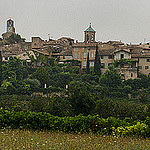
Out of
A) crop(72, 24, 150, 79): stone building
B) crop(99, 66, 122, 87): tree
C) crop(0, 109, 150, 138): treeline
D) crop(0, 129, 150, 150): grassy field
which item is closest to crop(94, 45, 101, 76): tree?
crop(72, 24, 150, 79): stone building

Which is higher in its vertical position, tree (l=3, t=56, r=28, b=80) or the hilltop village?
the hilltop village

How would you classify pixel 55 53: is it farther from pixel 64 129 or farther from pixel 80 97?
pixel 64 129

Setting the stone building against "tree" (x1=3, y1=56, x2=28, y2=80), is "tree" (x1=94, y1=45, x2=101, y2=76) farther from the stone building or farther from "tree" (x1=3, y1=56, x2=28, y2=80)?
"tree" (x1=3, y1=56, x2=28, y2=80)

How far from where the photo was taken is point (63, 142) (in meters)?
12.2

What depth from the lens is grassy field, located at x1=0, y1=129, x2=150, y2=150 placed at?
11.3 metres

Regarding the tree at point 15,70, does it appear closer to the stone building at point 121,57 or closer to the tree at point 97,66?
the tree at point 97,66

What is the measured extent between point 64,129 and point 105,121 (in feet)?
6.84

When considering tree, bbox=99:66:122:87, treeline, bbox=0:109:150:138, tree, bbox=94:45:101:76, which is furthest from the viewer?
tree, bbox=94:45:101:76

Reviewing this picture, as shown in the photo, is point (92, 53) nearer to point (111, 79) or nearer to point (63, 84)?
point (111, 79)

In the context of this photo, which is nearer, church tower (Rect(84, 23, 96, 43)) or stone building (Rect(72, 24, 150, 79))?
stone building (Rect(72, 24, 150, 79))

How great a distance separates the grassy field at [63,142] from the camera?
37.1 ft

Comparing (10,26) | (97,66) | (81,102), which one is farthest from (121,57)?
(10,26)

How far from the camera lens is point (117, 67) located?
55.7 m

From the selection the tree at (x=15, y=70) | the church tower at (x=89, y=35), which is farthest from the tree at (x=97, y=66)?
the church tower at (x=89, y=35)
